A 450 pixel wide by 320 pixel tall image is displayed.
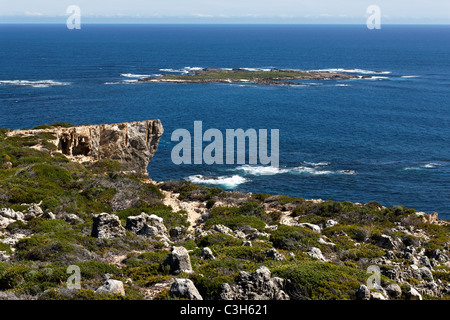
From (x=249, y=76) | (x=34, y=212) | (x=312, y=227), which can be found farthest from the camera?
(x=249, y=76)

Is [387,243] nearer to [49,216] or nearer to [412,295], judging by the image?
[412,295]

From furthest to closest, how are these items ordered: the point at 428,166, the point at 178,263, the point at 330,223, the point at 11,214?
the point at 428,166, the point at 330,223, the point at 11,214, the point at 178,263

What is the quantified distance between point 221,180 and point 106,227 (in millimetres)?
32628

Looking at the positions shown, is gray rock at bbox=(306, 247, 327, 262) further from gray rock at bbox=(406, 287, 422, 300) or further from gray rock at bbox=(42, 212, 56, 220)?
gray rock at bbox=(42, 212, 56, 220)


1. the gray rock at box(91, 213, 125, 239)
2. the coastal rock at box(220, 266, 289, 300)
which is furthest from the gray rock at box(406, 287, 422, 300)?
the gray rock at box(91, 213, 125, 239)

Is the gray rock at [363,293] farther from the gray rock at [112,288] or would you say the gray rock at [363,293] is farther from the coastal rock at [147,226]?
the coastal rock at [147,226]

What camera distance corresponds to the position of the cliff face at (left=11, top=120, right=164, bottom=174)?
40.4 m

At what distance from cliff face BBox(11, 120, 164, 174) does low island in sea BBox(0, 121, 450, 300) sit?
0.58ft

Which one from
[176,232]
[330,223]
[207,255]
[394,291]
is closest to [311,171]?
[330,223]

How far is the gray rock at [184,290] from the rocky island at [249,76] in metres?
113

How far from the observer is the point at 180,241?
73.3ft

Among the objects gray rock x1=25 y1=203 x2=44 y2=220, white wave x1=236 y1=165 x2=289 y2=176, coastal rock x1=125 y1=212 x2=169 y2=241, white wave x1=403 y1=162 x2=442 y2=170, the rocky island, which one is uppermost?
the rocky island

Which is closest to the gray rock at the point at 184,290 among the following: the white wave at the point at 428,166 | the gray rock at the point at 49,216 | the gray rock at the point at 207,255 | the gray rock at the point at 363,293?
the gray rock at the point at 207,255
